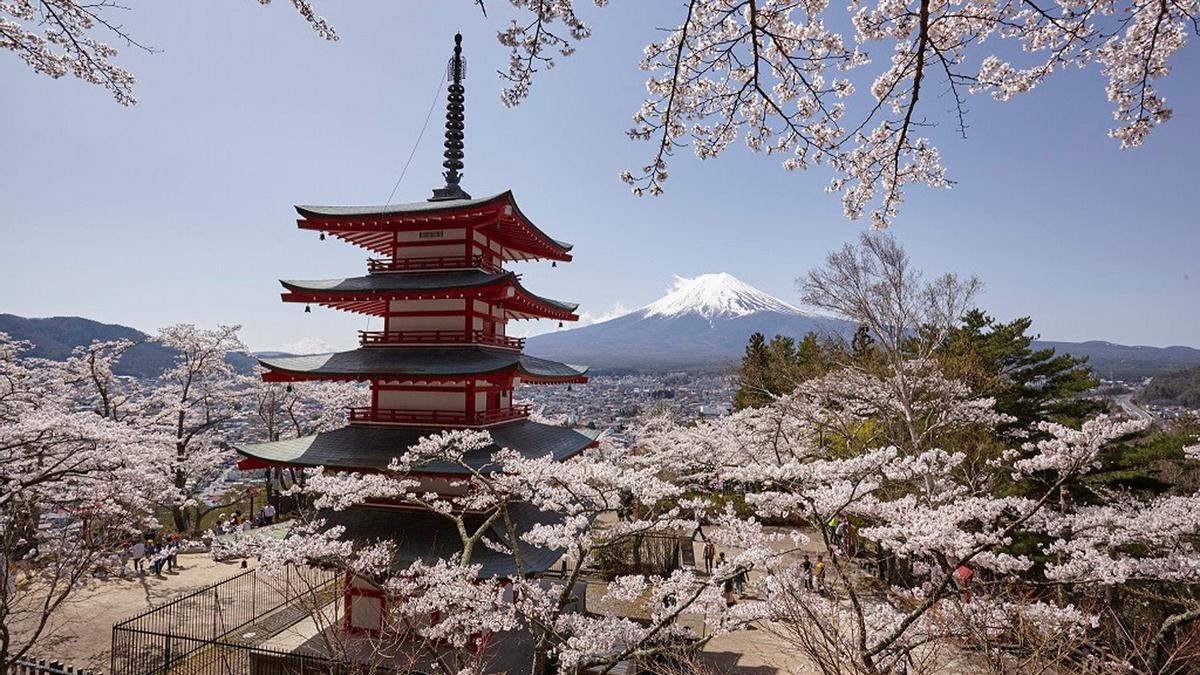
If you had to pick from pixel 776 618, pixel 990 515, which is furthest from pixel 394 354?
pixel 990 515

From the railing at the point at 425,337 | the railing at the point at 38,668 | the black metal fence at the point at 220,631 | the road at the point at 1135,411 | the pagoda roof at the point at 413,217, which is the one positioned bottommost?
the black metal fence at the point at 220,631

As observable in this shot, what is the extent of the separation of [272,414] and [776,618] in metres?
24.0

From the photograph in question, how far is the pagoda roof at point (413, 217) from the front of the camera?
413 inches

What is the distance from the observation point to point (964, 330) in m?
19.2

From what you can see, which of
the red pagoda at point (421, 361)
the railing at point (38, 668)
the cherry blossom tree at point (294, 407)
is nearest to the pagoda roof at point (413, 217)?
the red pagoda at point (421, 361)

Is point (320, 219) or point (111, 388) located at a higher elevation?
point (320, 219)

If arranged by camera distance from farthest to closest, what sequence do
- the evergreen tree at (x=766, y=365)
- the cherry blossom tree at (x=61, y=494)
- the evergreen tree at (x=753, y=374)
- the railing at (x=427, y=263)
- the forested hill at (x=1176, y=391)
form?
1. the forested hill at (x=1176, y=391)
2. the evergreen tree at (x=753, y=374)
3. the evergreen tree at (x=766, y=365)
4. the railing at (x=427, y=263)
5. the cherry blossom tree at (x=61, y=494)

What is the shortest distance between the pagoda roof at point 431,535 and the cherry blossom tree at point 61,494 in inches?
147

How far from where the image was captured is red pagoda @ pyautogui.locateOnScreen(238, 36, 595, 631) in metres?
9.71

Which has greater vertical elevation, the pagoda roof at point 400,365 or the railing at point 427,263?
the railing at point 427,263

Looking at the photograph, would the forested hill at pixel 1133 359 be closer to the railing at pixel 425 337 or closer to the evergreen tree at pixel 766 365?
the evergreen tree at pixel 766 365

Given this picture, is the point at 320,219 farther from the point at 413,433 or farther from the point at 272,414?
the point at 272,414

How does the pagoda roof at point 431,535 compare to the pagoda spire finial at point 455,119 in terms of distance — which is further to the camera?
the pagoda spire finial at point 455,119

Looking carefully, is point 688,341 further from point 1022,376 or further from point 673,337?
point 1022,376
